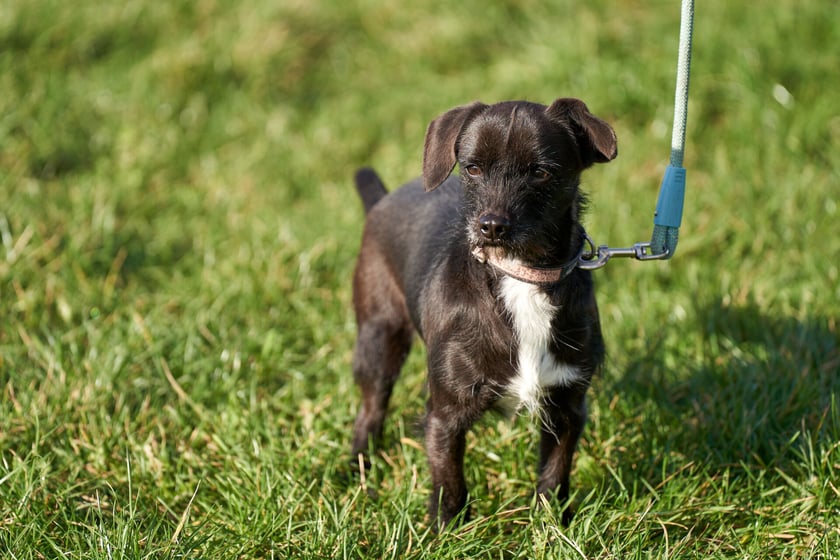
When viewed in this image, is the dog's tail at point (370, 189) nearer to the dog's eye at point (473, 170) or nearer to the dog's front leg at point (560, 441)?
the dog's eye at point (473, 170)

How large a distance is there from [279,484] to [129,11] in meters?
5.49

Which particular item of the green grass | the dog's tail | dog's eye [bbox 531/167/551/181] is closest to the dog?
dog's eye [bbox 531/167/551/181]

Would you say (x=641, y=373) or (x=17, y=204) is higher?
(x=17, y=204)

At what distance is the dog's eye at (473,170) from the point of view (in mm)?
3035

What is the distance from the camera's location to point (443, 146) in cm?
314

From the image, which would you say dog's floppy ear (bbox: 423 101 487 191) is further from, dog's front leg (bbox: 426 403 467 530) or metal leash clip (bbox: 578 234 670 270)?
dog's front leg (bbox: 426 403 467 530)

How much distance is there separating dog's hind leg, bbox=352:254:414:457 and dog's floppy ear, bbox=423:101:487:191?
1.00 meters

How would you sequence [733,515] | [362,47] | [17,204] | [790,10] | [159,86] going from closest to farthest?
[733,515] < [17,204] < [790,10] < [159,86] < [362,47]

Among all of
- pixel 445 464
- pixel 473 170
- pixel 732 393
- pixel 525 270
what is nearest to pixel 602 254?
pixel 525 270

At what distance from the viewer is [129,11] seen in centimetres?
775

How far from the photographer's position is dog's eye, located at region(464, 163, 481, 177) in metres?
3.04

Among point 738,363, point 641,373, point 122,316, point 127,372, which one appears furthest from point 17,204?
point 738,363

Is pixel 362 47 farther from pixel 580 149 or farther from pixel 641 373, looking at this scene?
pixel 580 149

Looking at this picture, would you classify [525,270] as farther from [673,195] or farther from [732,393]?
[732,393]
